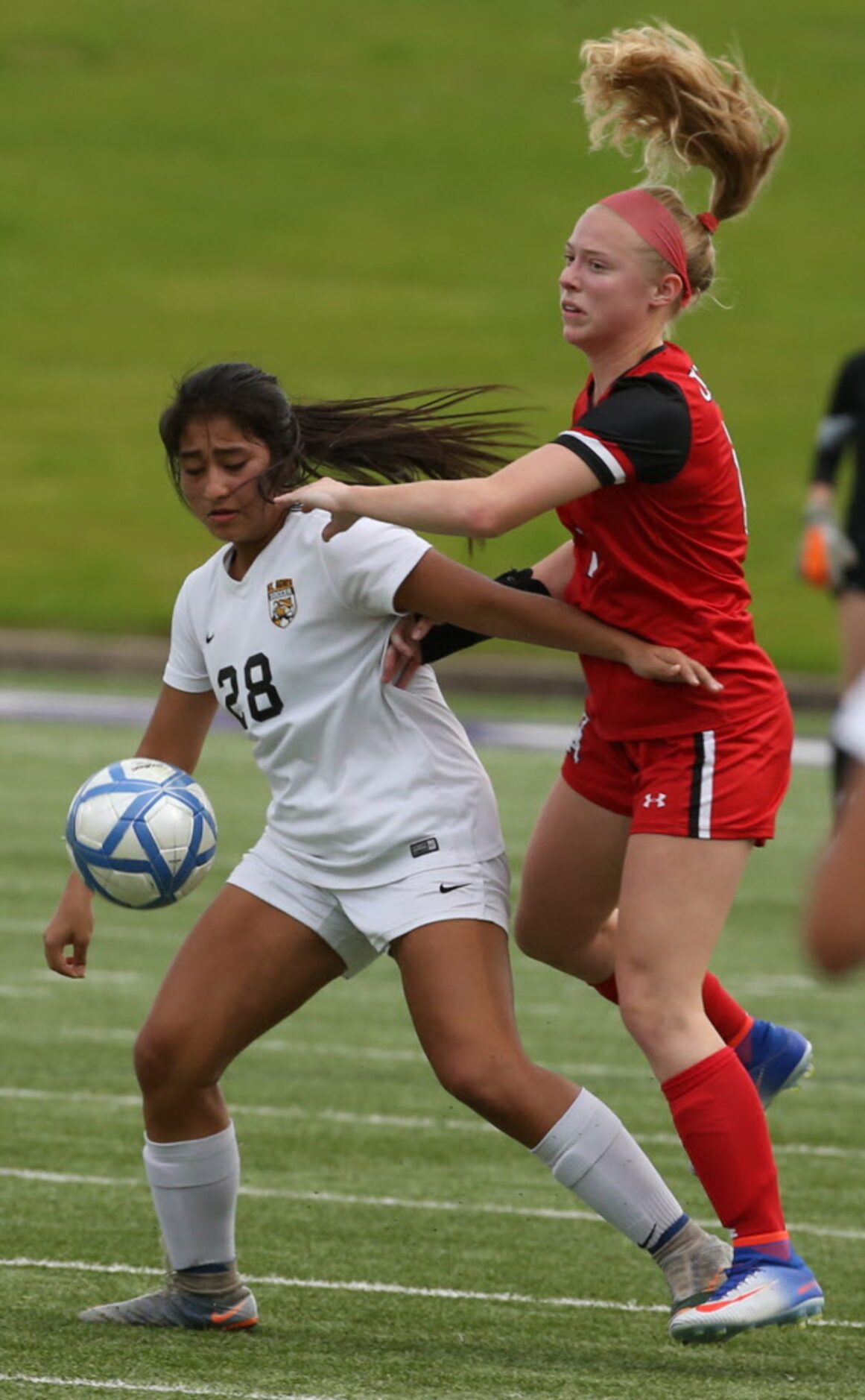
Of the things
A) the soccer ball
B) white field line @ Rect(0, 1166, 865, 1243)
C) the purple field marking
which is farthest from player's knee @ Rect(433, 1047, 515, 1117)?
the purple field marking

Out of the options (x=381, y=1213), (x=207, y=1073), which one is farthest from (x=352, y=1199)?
(x=207, y=1073)

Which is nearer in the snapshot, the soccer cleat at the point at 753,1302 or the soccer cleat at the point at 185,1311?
the soccer cleat at the point at 753,1302

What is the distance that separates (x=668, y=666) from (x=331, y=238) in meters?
31.4

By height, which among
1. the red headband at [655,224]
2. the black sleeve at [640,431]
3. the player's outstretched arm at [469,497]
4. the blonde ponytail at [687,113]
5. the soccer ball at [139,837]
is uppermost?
the blonde ponytail at [687,113]

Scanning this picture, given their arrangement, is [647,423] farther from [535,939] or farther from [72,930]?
[72,930]

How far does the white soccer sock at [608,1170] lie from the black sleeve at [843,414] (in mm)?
4930

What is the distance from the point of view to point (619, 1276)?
554 centimetres

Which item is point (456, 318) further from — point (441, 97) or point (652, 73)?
point (652, 73)

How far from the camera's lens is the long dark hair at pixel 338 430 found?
4703mm

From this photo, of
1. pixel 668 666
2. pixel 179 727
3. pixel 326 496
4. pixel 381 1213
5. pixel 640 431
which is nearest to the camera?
pixel 326 496

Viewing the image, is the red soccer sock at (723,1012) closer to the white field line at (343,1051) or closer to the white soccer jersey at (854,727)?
the white soccer jersey at (854,727)

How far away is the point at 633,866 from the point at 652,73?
1.58 m

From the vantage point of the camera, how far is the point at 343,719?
15.5ft

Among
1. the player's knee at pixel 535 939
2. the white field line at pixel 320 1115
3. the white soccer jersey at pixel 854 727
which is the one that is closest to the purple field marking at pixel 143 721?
the white field line at pixel 320 1115
